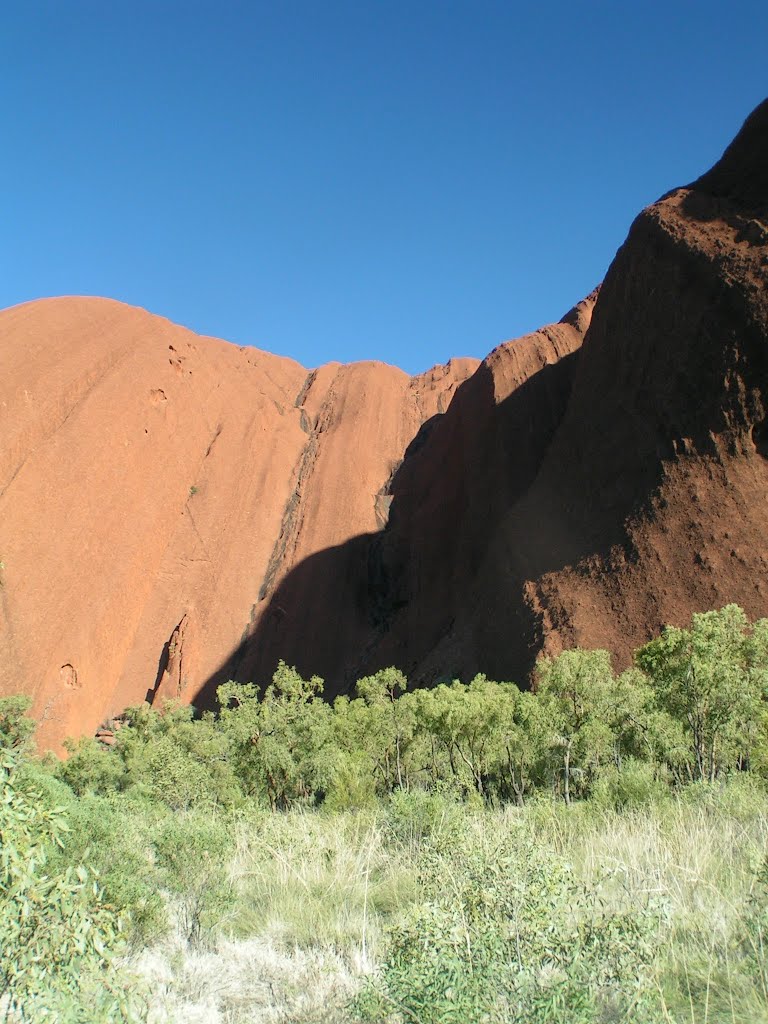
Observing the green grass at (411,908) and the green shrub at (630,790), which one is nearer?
the green grass at (411,908)

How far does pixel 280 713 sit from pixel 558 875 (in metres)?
12.5

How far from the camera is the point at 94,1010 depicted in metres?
3.24

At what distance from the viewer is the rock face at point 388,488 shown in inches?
871

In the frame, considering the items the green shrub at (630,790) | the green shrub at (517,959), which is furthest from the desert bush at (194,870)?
the green shrub at (630,790)

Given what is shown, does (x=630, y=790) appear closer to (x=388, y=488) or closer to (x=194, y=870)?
(x=194, y=870)

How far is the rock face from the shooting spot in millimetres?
22125

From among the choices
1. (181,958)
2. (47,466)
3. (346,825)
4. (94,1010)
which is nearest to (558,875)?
(94,1010)

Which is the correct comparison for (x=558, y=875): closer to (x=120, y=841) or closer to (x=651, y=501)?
(x=120, y=841)

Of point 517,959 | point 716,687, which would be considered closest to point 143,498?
point 716,687

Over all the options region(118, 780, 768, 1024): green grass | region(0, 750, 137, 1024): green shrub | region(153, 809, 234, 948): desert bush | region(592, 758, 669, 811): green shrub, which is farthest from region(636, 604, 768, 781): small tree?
region(0, 750, 137, 1024): green shrub

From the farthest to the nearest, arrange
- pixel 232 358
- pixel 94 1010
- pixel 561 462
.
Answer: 1. pixel 232 358
2. pixel 561 462
3. pixel 94 1010

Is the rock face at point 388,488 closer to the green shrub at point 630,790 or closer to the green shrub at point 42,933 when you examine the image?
the green shrub at point 630,790

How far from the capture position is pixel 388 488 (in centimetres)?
5384

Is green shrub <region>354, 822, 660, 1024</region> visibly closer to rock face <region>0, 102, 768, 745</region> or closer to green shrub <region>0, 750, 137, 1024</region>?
green shrub <region>0, 750, 137, 1024</region>
